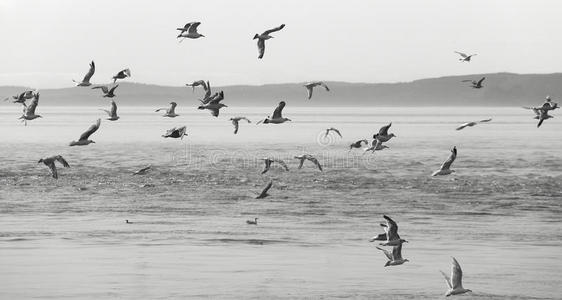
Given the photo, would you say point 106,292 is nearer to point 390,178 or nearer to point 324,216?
point 324,216

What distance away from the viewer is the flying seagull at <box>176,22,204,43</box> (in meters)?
33.4

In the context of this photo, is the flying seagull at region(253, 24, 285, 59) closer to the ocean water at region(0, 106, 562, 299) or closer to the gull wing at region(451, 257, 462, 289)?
the ocean water at region(0, 106, 562, 299)

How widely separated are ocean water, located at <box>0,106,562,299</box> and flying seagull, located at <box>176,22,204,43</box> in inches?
222

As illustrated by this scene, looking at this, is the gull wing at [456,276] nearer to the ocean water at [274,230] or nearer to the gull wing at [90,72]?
the ocean water at [274,230]

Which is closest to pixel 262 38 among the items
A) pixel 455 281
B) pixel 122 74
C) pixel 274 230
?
pixel 122 74

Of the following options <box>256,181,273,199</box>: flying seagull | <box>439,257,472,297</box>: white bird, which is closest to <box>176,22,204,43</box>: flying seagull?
<box>256,181,273,199</box>: flying seagull

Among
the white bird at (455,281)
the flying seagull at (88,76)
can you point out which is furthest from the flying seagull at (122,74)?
the white bird at (455,281)

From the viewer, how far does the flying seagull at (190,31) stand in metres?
33.4

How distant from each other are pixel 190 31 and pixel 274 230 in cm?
753

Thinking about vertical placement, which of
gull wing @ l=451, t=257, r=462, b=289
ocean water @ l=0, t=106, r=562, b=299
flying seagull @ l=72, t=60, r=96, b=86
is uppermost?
flying seagull @ l=72, t=60, r=96, b=86

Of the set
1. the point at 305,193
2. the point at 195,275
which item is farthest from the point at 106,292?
the point at 305,193

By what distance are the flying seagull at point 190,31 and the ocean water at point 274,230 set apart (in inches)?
222

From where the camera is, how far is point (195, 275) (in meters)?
23.6

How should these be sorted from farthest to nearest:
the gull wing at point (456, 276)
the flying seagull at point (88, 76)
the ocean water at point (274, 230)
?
the flying seagull at point (88, 76), the ocean water at point (274, 230), the gull wing at point (456, 276)
